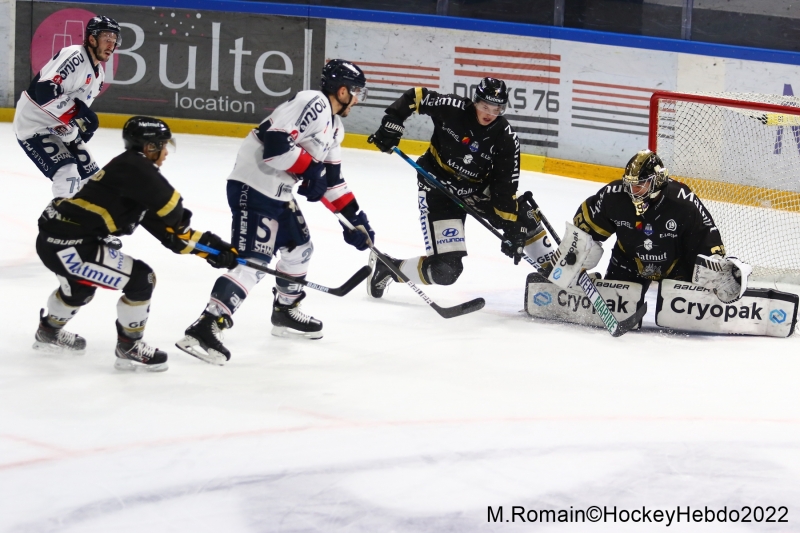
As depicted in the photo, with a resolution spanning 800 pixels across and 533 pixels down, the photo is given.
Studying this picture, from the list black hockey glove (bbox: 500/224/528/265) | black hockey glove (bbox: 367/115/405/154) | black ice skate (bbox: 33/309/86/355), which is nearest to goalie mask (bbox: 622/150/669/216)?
black hockey glove (bbox: 500/224/528/265)

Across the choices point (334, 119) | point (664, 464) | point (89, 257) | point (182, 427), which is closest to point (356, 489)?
point (182, 427)

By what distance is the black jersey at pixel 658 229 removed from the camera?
431cm

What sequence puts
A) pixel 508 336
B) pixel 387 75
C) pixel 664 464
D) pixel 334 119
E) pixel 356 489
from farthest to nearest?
pixel 387 75
pixel 508 336
pixel 334 119
pixel 664 464
pixel 356 489

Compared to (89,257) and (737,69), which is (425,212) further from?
(737,69)

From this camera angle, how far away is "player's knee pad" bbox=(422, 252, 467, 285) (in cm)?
470

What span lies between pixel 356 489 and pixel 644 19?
5980mm

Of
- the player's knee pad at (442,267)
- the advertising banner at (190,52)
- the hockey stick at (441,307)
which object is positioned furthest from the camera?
the advertising banner at (190,52)

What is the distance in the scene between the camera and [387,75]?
8.44 metres

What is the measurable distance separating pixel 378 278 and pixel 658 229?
4.37 ft

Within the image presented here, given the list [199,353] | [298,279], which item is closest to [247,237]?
[298,279]

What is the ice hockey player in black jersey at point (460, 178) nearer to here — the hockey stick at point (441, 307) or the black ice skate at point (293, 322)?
the hockey stick at point (441, 307)

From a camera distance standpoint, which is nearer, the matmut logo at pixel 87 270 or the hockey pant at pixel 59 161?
the matmut logo at pixel 87 270

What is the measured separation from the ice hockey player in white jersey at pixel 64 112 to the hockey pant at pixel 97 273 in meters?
1.52

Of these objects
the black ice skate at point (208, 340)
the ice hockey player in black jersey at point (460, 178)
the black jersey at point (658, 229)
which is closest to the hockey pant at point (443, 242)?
the ice hockey player in black jersey at point (460, 178)
